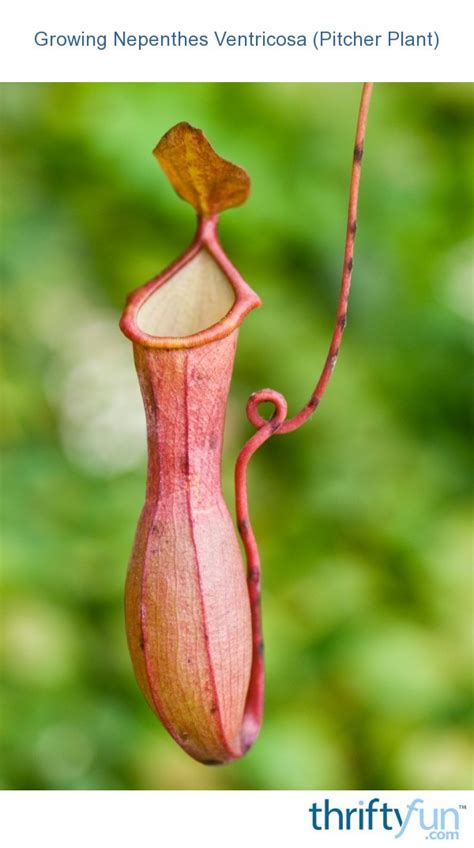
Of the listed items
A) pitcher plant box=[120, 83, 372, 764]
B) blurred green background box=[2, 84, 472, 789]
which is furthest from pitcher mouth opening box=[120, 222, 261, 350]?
blurred green background box=[2, 84, 472, 789]

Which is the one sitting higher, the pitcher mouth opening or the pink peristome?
the pitcher mouth opening

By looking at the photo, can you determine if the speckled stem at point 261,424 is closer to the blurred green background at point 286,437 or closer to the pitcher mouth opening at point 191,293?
the pitcher mouth opening at point 191,293

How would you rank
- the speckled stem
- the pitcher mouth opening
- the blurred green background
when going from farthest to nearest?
1. the blurred green background
2. the pitcher mouth opening
3. the speckled stem

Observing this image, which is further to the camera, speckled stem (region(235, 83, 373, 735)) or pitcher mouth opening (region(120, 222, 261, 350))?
pitcher mouth opening (region(120, 222, 261, 350))

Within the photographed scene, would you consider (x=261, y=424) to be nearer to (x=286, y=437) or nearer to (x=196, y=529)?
(x=196, y=529)

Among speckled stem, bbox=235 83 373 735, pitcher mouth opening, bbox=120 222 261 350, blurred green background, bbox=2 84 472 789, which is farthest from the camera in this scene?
blurred green background, bbox=2 84 472 789

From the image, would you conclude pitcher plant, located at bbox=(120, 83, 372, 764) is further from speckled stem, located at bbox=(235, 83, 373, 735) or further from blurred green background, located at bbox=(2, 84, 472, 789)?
blurred green background, located at bbox=(2, 84, 472, 789)

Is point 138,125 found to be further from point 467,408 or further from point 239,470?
point 239,470

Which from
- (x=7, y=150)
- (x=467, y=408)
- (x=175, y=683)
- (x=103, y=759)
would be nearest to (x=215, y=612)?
(x=175, y=683)
